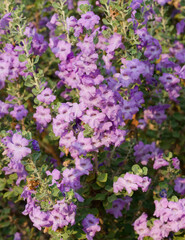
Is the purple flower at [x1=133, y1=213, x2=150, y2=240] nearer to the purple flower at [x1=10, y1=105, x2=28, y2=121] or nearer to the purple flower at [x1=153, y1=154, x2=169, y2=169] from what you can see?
the purple flower at [x1=153, y1=154, x2=169, y2=169]

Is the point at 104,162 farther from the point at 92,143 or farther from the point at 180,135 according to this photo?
the point at 180,135

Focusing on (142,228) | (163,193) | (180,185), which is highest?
(163,193)

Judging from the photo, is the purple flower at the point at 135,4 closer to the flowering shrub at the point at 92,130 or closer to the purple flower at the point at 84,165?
the flowering shrub at the point at 92,130

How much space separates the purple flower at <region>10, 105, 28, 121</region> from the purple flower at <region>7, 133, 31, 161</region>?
2.81ft

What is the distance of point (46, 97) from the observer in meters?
2.95

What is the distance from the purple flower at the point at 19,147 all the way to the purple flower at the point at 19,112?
2.81 feet

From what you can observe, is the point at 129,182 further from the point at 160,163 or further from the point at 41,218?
the point at 41,218

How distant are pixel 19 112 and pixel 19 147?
90 centimetres

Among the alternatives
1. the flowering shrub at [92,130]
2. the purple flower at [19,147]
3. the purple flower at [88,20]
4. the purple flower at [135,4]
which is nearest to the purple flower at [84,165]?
the flowering shrub at [92,130]

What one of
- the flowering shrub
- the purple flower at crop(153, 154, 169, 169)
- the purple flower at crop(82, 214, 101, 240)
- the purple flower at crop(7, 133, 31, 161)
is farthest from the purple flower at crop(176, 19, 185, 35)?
the purple flower at crop(7, 133, 31, 161)

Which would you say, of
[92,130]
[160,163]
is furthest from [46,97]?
[160,163]

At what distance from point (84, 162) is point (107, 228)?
45.8 inches

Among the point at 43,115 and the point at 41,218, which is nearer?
the point at 41,218

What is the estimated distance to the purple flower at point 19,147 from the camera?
8.00ft
